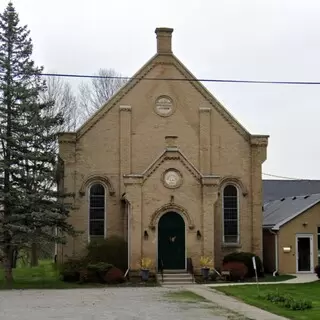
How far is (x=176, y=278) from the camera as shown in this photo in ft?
109

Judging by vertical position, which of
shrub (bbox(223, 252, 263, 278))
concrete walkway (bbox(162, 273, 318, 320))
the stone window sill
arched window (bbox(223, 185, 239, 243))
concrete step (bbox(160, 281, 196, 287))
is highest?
arched window (bbox(223, 185, 239, 243))

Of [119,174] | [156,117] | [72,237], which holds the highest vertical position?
[156,117]

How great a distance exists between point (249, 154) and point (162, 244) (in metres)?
7.91

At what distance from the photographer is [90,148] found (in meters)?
37.5

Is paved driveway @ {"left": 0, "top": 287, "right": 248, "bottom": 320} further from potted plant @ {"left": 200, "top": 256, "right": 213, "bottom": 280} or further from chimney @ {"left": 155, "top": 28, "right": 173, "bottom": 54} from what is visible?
chimney @ {"left": 155, "top": 28, "right": 173, "bottom": 54}

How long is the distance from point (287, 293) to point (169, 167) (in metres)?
11.2

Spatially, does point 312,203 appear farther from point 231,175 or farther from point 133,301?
point 133,301

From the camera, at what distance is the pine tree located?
31.7 m

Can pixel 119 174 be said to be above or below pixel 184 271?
above

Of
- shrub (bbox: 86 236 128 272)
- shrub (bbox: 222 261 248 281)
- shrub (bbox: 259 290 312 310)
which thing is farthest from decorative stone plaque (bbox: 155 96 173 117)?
shrub (bbox: 259 290 312 310)

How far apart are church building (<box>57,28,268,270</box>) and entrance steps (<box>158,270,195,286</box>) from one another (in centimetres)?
86

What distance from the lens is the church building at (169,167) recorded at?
114ft

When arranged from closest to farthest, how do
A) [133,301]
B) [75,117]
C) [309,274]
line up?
[133,301] → [309,274] → [75,117]

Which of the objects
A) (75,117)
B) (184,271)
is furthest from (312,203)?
(75,117)
